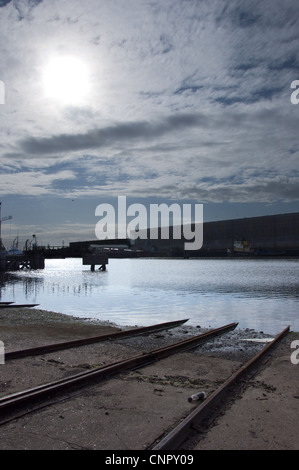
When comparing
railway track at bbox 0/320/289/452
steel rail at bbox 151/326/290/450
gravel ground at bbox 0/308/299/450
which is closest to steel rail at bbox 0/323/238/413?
railway track at bbox 0/320/289/452

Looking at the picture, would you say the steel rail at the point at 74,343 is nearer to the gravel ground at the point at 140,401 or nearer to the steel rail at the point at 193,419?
the gravel ground at the point at 140,401

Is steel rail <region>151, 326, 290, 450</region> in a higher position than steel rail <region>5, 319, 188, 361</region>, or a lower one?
higher

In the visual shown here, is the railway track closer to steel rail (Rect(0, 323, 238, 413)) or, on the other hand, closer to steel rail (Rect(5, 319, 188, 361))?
steel rail (Rect(0, 323, 238, 413))

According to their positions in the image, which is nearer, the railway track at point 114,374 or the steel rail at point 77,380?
the railway track at point 114,374

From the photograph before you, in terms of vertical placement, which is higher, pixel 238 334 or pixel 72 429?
pixel 72 429

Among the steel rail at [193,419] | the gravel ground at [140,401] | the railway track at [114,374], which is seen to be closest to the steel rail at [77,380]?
the railway track at [114,374]

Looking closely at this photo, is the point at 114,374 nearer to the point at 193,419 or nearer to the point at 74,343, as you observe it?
the point at 193,419

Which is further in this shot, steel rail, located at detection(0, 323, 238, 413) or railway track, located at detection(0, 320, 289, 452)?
steel rail, located at detection(0, 323, 238, 413)

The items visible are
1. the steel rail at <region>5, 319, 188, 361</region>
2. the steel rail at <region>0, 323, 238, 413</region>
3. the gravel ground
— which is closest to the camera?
the gravel ground

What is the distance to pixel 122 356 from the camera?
10.4 m

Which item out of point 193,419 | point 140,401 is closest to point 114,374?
point 140,401
